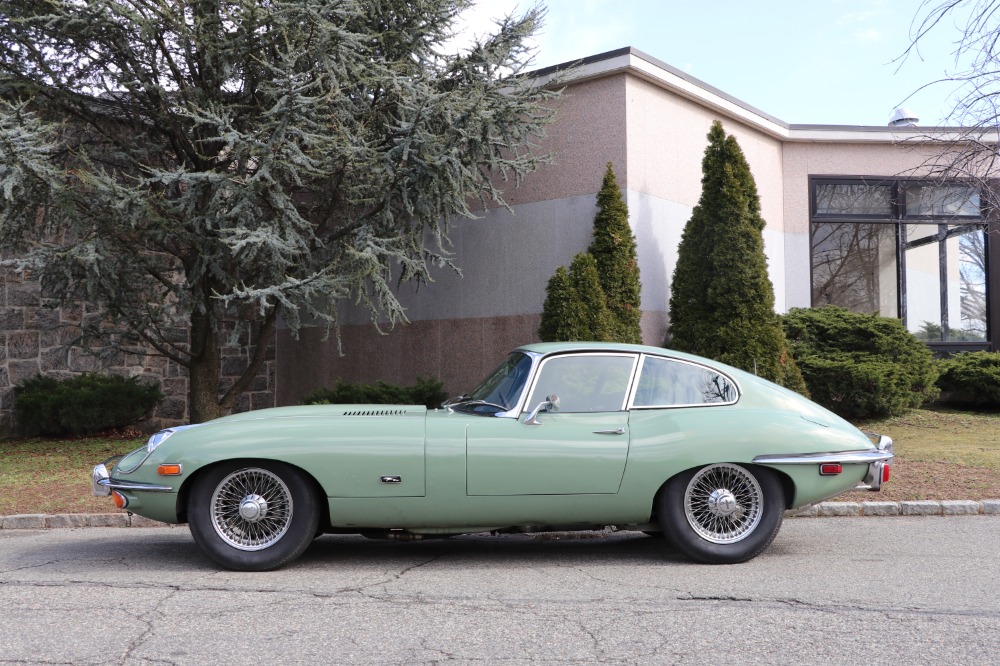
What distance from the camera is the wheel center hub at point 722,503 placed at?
586cm

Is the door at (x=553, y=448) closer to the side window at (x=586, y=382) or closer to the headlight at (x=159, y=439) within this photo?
the side window at (x=586, y=382)

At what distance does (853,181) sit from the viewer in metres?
16.8

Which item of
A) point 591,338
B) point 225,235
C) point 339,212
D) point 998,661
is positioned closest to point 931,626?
point 998,661

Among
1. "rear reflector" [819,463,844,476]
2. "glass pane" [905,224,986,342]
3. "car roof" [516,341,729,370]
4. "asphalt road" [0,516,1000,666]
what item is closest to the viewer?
"asphalt road" [0,516,1000,666]

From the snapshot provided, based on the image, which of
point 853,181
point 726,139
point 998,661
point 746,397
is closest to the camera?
point 998,661

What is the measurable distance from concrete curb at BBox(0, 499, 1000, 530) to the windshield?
9.84ft

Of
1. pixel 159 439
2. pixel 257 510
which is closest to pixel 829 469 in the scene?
pixel 257 510

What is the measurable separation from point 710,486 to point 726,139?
8049mm

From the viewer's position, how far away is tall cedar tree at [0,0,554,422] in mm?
10492

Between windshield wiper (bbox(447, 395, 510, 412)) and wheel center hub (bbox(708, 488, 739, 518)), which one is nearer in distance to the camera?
wheel center hub (bbox(708, 488, 739, 518))

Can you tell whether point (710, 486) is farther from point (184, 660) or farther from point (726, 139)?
point (726, 139)

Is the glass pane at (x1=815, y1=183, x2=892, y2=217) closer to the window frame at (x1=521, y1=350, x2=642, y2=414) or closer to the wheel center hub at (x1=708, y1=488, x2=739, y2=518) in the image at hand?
the window frame at (x1=521, y1=350, x2=642, y2=414)

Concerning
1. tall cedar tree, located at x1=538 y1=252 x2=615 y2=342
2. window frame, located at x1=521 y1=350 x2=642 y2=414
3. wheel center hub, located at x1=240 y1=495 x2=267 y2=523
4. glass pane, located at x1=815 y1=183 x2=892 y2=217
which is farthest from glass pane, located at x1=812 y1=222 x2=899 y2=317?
wheel center hub, located at x1=240 y1=495 x2=267 y2=523

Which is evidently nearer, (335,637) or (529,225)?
(335,637)
